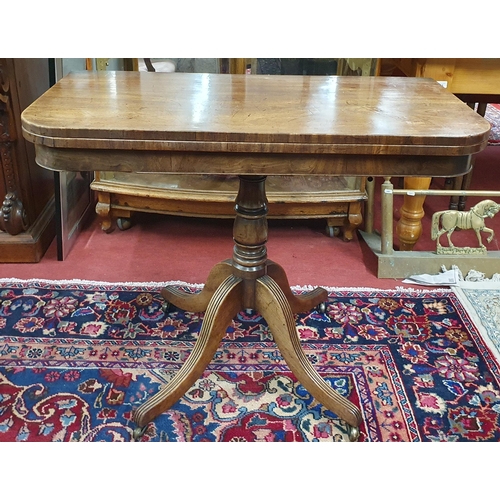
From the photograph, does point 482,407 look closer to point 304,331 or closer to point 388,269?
point 304,331

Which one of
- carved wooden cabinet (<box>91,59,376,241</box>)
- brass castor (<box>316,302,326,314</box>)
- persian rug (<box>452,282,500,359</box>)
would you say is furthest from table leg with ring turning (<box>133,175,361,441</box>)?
carved wooden cabinet (<box>91,59,376,241</box>)

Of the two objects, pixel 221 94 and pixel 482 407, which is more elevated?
pixel 221 94

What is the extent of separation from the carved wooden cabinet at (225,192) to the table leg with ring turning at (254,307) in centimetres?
78

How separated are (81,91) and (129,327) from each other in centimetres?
79

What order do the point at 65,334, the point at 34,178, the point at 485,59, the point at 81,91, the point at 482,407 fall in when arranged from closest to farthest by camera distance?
the point at 81,91
the point at 482,407
the point at 65,334
the point at 485,59
the point at 34,178

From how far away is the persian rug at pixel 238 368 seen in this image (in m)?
1.44

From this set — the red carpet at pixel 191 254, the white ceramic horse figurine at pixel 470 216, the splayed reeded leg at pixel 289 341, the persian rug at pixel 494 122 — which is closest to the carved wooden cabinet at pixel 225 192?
the red carpet at pixel 191 254

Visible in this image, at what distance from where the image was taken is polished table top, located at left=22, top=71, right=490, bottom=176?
110 centimetres

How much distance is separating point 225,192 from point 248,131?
1.18m

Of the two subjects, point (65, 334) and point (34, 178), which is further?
point (34, 178)

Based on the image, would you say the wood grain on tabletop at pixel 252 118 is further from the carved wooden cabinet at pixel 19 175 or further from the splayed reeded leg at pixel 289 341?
the carved wooden cabinet at pixel 19 175

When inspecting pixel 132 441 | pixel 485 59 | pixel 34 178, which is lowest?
pixel 132 441

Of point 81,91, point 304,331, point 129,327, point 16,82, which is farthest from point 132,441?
point 16,82

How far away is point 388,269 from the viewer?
213 cm
